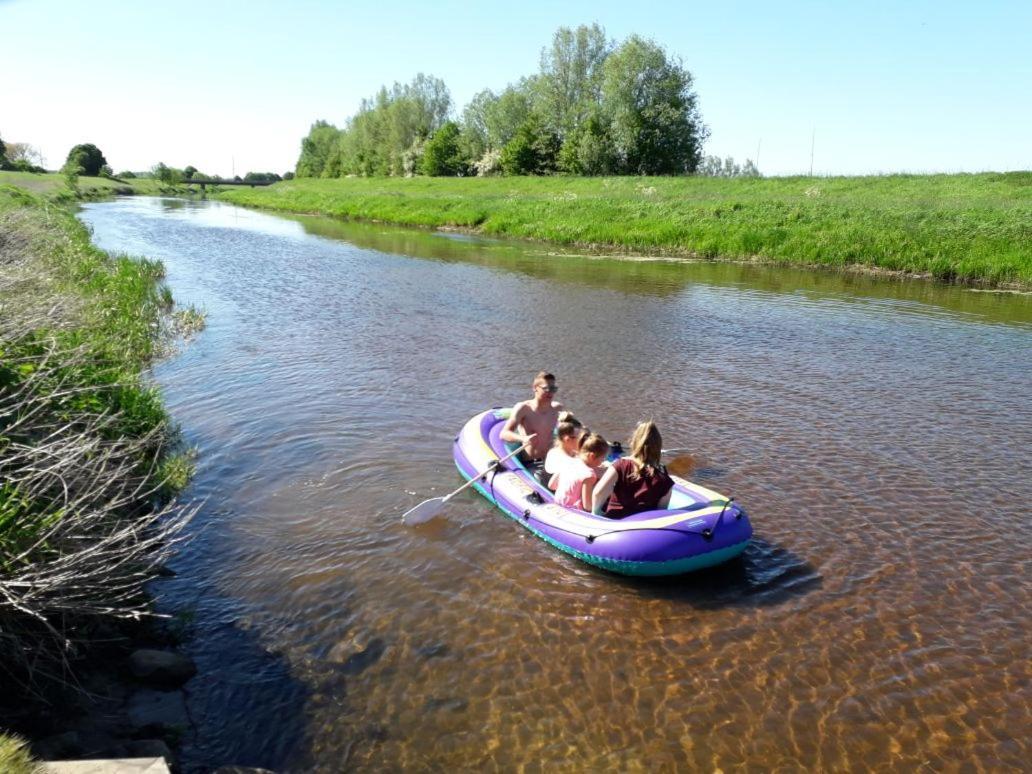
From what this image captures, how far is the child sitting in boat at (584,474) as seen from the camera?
256 inches

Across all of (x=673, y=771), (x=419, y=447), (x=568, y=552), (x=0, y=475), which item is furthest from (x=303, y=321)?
(x=673, y=771)

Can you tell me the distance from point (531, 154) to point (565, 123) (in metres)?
3.74

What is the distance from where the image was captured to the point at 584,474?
21.5 ft

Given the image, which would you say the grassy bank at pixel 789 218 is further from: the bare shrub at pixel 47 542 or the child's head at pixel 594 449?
the bare shrub at pixel 47 542

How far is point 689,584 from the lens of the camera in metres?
6.06

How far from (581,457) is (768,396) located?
209 inches

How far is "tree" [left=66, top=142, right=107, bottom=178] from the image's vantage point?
89562 millimetres

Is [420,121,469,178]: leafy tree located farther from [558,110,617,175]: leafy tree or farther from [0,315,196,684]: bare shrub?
[0,315,196,684]: bare shrub

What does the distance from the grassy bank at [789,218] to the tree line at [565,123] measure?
24.7 feet

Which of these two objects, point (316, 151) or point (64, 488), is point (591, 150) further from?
point (316, 151)

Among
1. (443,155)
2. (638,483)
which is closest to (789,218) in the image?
(638,483)

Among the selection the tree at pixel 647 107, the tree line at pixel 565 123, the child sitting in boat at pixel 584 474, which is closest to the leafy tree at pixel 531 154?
the tree line at pixel 565 123

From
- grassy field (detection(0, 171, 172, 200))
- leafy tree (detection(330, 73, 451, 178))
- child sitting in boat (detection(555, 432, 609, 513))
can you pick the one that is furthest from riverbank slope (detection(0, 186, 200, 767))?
leafy tree (detection(330, 73, 451, 178))

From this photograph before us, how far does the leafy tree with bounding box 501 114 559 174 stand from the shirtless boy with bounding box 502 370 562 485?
48485 mm
